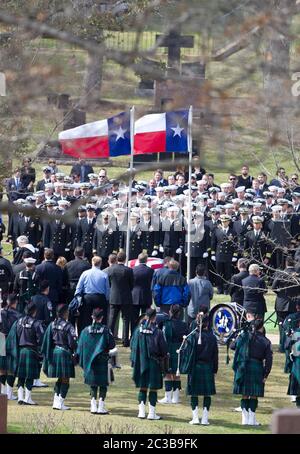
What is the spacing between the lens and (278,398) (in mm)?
21719

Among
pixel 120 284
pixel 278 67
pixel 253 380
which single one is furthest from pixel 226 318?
pixel 278 67

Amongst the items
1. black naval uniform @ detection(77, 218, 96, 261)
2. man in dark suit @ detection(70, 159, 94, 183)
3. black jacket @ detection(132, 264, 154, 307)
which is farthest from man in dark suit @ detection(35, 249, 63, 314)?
man in dark suit @ detection(70, 159, 94, 183)

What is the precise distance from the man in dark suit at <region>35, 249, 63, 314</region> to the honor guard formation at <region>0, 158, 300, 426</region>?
1.1 inches

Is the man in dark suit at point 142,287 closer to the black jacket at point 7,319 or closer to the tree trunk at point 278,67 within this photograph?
the black jacket at point 7,319

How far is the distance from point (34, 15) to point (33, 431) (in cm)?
513

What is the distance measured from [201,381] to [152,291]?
152 inches

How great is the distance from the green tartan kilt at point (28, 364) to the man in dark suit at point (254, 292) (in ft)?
14.2

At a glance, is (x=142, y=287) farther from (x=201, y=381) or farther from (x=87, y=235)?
(x=87, y=235)

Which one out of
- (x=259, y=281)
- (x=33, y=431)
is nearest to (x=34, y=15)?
(x=33, y=431)

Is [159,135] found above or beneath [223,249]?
above

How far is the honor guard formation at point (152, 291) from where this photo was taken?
20.0 meters

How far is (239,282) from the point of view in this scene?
24.3 meters

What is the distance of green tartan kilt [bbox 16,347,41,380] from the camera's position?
67.1ft
